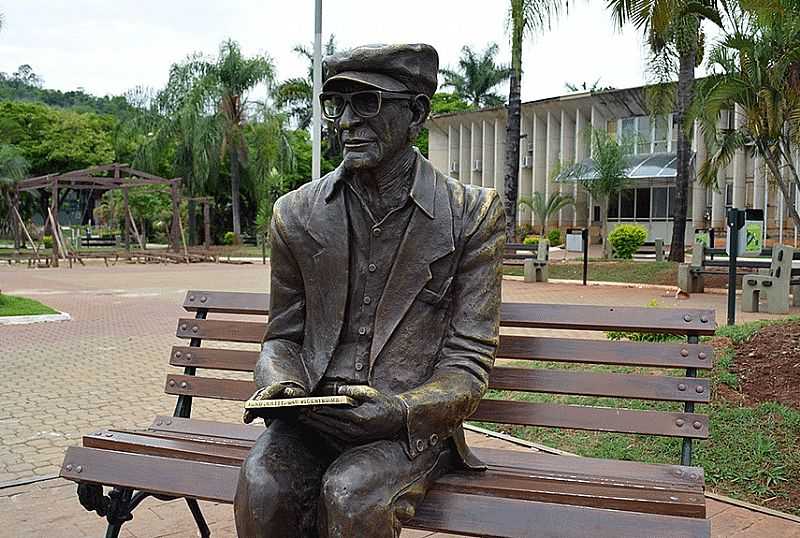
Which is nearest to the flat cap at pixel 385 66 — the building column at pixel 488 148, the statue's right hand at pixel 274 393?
the statue's right hand at pixel 274 393

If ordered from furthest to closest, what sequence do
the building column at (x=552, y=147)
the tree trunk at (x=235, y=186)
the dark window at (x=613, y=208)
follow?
the building column at (x=552, y=147) → the tree trunk at (x=235, y=186) → the dark window at (x=613, y=208)

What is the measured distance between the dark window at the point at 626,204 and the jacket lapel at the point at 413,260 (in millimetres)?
34704

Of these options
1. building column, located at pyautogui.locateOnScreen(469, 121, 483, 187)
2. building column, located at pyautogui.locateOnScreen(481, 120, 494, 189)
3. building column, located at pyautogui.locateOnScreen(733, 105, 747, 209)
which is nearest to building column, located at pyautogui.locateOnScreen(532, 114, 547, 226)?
building column, located at pyautogui.locateOnScreen(481, 120, 494, 189)

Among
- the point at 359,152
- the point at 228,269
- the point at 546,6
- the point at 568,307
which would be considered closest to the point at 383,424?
the point at 359,152

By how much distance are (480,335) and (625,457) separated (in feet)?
8.75

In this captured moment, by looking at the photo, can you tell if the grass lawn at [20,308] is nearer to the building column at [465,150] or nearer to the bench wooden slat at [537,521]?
the bench wooden slat at [537,521]

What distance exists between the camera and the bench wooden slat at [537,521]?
2.27 m

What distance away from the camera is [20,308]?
12648mm

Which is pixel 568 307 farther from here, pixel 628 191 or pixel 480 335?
pixel 628 191

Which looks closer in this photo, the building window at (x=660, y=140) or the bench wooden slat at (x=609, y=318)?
the bench wooden slat at (x=609, y=318)

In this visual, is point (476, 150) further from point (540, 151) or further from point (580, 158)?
point (580, 158)

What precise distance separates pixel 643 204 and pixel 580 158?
3411 mm

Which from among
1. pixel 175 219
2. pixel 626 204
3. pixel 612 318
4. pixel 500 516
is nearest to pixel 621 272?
pixel 175 219

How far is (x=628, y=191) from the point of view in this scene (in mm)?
36031
